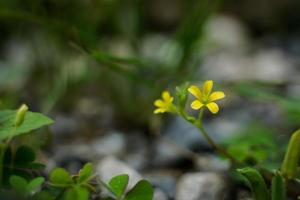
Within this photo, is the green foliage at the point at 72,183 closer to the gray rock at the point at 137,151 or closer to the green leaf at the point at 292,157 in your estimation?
the green leaf at the point at 292,157

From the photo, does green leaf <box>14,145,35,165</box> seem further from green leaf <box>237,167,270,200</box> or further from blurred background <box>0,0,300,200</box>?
green leaf <box>237,167,270,200</box>

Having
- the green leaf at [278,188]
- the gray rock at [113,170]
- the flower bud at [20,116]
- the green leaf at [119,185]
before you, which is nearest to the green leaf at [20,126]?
the flower bud at [20,116]

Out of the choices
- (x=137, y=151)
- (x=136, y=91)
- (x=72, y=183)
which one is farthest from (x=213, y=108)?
(x=136, y=91)

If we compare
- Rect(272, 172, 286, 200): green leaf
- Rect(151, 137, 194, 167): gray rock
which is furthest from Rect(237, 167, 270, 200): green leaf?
Rect(151, 137, 194, 167): gray rock

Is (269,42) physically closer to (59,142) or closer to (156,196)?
(59,142)

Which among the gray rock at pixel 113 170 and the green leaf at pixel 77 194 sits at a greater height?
the green leaf at pixel 77 194

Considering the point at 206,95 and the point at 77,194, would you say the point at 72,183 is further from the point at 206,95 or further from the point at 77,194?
the point at 206,95
